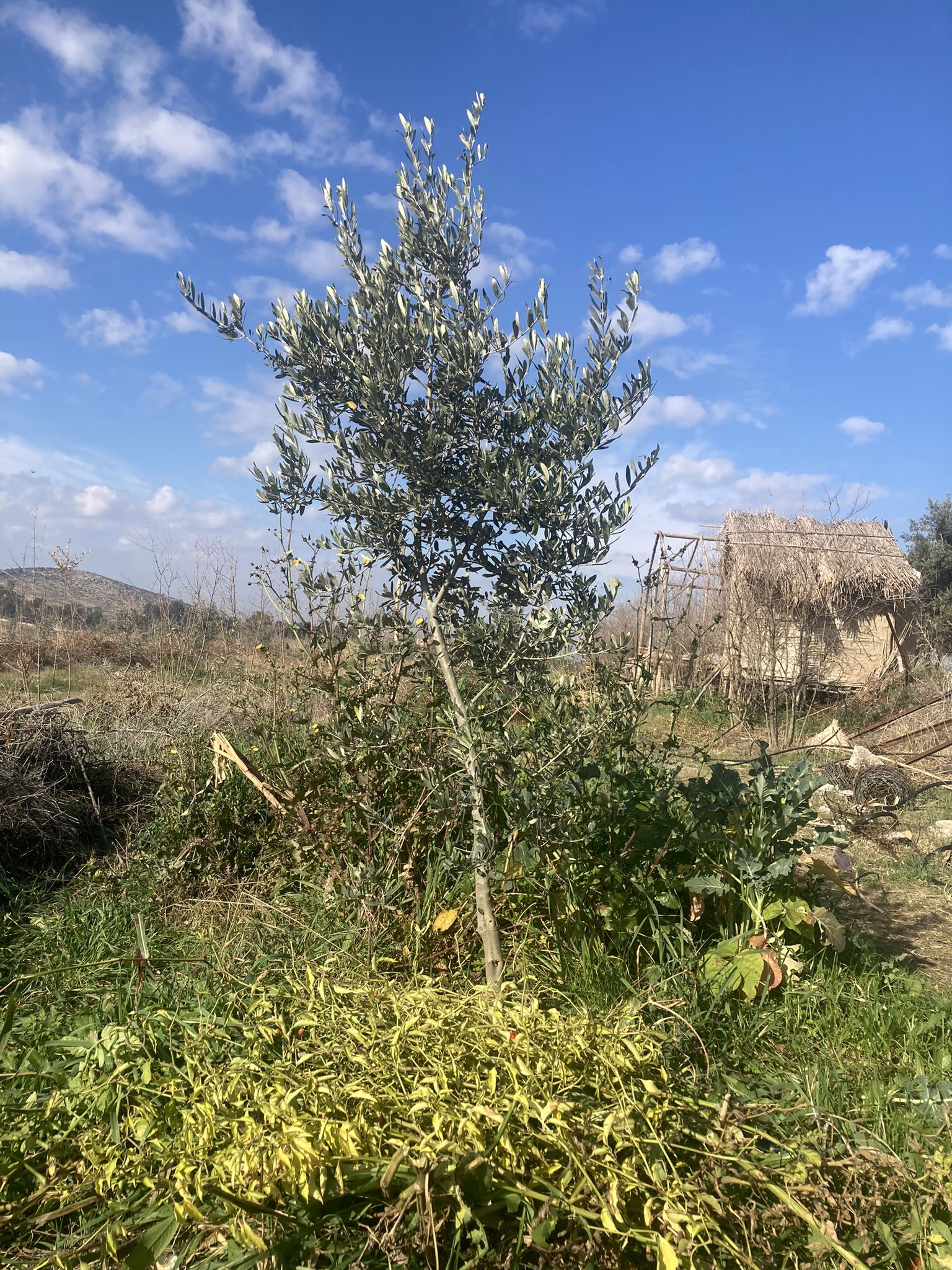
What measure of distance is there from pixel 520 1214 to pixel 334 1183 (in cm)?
34

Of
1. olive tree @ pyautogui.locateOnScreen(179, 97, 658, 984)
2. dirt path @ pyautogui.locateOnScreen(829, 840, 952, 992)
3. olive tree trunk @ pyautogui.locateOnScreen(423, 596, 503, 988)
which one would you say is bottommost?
dirt path @ pyautogui.locateOnScreen(829, 840, 952, 992)

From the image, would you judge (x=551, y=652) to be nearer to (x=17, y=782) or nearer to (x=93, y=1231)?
(x=93, y=1231)

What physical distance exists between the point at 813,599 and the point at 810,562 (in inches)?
23.1

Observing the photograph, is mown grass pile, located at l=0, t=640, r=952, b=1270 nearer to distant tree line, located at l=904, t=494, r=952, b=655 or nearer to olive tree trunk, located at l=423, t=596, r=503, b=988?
olive tree trunk, located at l=423, t=596, r=503, b=988

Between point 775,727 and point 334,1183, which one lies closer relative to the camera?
point 334,1183

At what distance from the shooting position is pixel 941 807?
6.34 meters

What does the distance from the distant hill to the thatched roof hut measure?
7.59m

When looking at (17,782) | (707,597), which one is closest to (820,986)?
(17,782)

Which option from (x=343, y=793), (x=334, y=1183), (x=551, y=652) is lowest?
(x=334, y=1183)

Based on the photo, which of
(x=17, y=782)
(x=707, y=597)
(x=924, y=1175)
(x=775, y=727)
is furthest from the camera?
(x=707, y=597)

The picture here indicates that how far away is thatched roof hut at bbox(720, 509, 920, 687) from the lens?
9695mm

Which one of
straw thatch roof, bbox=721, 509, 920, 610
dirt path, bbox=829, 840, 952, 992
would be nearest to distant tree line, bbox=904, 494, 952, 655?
straw thatch roof, bbox=721, 509, 920, 610

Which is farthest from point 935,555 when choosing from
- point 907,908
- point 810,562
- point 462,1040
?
point 462,1040

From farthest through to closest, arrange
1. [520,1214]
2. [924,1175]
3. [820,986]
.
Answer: [820,986] < [924,1175] < [520,1214]
